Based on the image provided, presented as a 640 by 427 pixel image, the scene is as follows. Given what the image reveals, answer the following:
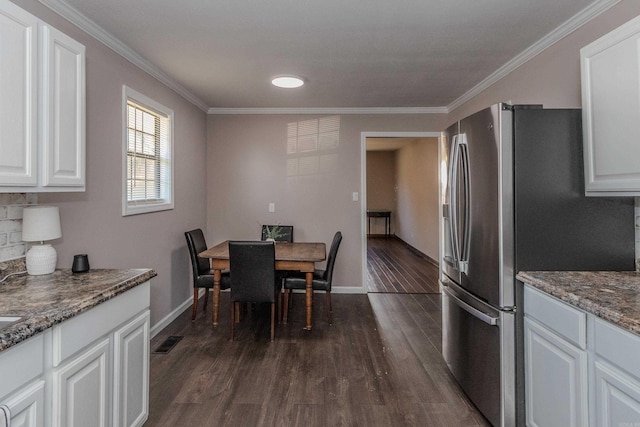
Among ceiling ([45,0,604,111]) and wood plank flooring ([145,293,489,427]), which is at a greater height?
ceiling ([45,0,604,111])

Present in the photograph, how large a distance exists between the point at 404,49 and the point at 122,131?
236 cm

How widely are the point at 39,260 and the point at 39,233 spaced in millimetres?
143

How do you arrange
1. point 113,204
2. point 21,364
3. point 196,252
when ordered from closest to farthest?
point 21,364
point 113,204
point 196,252

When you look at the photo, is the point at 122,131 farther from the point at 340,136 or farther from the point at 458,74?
the point at 458,74

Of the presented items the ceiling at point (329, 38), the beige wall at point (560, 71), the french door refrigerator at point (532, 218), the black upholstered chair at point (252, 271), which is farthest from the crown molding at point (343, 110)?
the french door refrigerator at point (532, 218)

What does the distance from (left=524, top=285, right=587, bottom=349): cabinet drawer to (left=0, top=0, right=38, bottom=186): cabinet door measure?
93.7 inches

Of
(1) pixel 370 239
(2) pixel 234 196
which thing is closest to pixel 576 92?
(2) pixel 234 196

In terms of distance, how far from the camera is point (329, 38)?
8.23 ft

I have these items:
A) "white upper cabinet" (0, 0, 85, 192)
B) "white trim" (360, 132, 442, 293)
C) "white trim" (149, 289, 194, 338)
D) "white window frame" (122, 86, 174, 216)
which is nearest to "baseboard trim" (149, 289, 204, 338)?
"white trim" (149, 289, 194, 338)

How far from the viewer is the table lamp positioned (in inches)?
68.5

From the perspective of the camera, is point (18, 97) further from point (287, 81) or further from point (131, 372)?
point (287, 81)

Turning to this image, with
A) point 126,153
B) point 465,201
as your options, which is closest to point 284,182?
point 126,153

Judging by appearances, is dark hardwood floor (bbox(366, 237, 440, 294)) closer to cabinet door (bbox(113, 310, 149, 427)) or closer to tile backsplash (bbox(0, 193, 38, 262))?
cabinet door (bbox(113, 310, 149, 427))

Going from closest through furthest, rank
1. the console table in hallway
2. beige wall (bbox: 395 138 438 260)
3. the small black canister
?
the small black canister → beige wall (bbox: 395 138 438 260) → the console table in hallway
